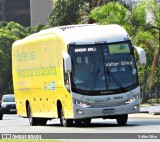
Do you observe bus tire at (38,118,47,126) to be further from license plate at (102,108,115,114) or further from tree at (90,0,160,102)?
tree at (90,0,160,102)

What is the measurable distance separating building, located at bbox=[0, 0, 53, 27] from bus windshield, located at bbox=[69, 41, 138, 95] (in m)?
115

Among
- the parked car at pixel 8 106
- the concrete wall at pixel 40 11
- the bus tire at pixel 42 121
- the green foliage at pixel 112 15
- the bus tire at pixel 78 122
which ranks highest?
the concrete wall at pixel 40 11

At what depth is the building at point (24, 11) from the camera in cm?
14550

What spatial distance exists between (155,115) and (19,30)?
66241mm

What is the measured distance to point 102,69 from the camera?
2955 cm

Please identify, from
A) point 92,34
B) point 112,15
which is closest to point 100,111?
point 92,34

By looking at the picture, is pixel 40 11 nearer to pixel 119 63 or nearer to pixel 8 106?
pixel 8 106

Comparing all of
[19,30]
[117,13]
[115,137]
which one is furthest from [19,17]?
[115,137]

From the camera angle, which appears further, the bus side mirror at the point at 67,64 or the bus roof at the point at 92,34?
the bus roof at the point at 92,34

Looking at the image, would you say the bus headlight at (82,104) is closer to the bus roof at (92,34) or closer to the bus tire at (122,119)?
the bus roof at (92,34)

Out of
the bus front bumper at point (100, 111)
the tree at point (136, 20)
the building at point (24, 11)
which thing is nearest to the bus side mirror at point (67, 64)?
the bus front bumper at point (100, 111)

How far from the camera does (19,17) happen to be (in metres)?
154

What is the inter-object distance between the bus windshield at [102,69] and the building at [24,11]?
376 feet

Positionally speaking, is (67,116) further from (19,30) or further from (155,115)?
(19,30)
